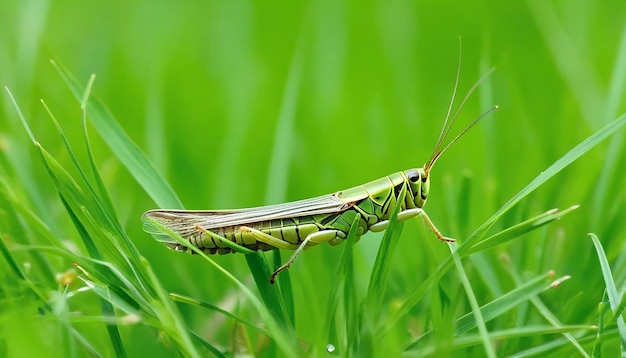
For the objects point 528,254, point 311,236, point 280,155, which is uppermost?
point 280,155

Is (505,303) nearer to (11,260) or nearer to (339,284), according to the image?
(339,284)

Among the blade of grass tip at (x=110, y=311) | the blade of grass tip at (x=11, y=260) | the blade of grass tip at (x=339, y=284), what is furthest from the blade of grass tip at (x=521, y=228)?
the blade of grass tip at (x=11, y=260)

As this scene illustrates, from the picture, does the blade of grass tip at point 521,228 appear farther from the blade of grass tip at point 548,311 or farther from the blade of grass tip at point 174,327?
the blade of grass tip at point 174,327

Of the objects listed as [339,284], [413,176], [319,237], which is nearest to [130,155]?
[319,237]

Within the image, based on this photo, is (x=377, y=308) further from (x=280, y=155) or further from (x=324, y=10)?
(x=324, y=10)

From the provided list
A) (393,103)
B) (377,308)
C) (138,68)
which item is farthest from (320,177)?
(138,68)

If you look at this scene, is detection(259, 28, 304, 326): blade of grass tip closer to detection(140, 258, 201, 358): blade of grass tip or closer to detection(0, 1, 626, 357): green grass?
detection(0, 1, 626, 357): green grass

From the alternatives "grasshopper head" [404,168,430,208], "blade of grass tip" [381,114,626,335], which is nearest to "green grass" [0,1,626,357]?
"blade of grass tip" [381,114,626,335]
